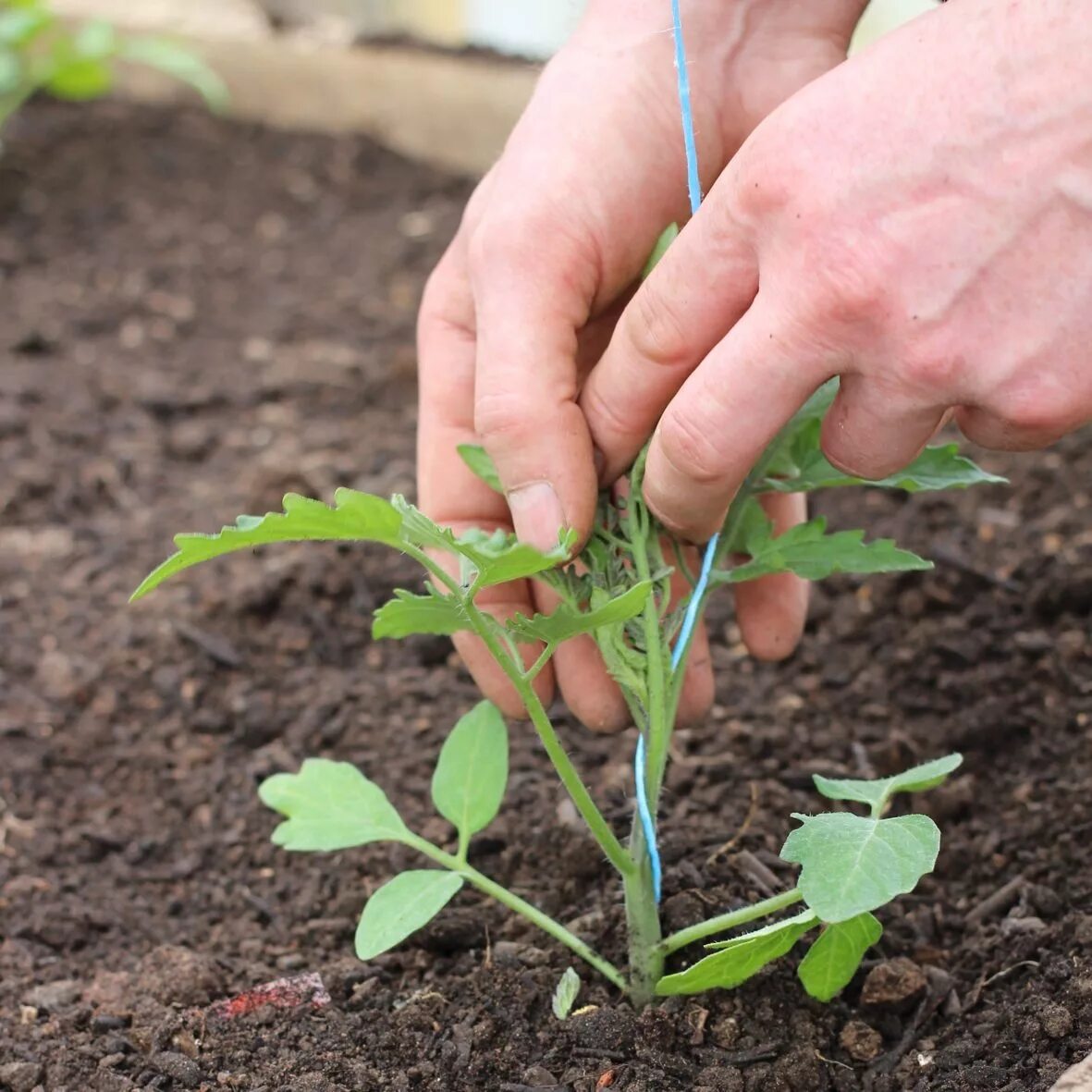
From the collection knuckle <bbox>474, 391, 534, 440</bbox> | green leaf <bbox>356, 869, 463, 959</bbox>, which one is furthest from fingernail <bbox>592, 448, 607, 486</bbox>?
green leaf <bbox>356, 869, 463, 959</bbox>

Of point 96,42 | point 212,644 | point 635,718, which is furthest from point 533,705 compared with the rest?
point 96,42

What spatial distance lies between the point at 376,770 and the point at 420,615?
2.57 ft

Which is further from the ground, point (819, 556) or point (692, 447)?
point (692, 447)

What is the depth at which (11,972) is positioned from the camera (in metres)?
1.72

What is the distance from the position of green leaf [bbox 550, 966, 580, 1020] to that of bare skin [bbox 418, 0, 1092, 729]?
0.33 m

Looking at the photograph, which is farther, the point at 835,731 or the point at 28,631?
the point at 28,631

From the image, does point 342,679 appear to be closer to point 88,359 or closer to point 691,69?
point 691,69

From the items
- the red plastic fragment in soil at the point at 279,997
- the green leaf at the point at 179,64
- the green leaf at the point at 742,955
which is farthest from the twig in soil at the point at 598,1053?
the green leaf at the point at 179,64

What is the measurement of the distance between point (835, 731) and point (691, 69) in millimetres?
963

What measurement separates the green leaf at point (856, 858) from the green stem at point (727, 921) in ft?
0.23

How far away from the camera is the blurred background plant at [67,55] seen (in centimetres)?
390

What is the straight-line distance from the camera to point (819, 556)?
1.45m

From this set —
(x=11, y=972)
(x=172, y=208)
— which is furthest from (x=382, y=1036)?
(x=172, y=208)

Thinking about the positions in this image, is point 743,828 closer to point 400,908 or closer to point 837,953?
point 837,953
